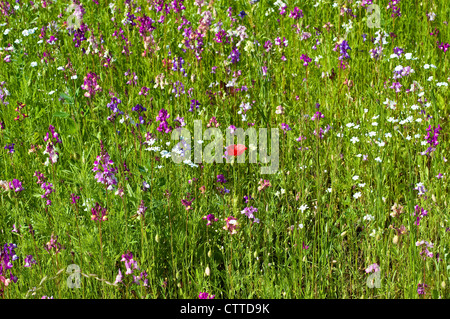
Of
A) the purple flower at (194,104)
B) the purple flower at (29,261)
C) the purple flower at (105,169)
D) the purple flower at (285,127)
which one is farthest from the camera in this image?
the purple flower at (194,104)

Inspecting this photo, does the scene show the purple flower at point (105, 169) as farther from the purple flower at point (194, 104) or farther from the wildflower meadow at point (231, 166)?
the purple flower at point (194, 104)

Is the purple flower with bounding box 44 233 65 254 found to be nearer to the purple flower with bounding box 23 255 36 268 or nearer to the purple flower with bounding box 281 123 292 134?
the purple flower with bounding box 23 255 36 268

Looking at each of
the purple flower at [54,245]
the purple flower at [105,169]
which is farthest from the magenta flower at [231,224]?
the purple flower at [54,245]

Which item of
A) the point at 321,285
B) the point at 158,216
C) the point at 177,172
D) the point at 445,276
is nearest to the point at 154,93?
the point at 177,172

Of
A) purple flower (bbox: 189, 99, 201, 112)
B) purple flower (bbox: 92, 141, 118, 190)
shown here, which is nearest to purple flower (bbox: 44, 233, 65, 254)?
purple flower (bbox: 92, 141, 118, 190)

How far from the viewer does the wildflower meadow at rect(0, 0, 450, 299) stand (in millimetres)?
2055

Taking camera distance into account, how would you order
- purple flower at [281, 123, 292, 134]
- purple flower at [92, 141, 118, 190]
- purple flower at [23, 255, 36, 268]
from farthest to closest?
purple flower at [281, 123, 292, 134] → purple flower at [23, 255, 36, 268] → purple flower at [92, 141, 118, 190]

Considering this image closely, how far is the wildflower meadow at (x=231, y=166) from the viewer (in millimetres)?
2055

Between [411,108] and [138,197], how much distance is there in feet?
5.83

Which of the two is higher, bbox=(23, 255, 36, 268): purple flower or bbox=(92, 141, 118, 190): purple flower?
bbox=(92, 141, 118, 190): purple flower

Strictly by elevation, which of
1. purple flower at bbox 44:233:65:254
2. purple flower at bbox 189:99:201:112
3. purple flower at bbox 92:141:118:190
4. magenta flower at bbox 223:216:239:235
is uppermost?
purple flower at bbox 189:99:201:112

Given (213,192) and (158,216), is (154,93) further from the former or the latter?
(158,216)
